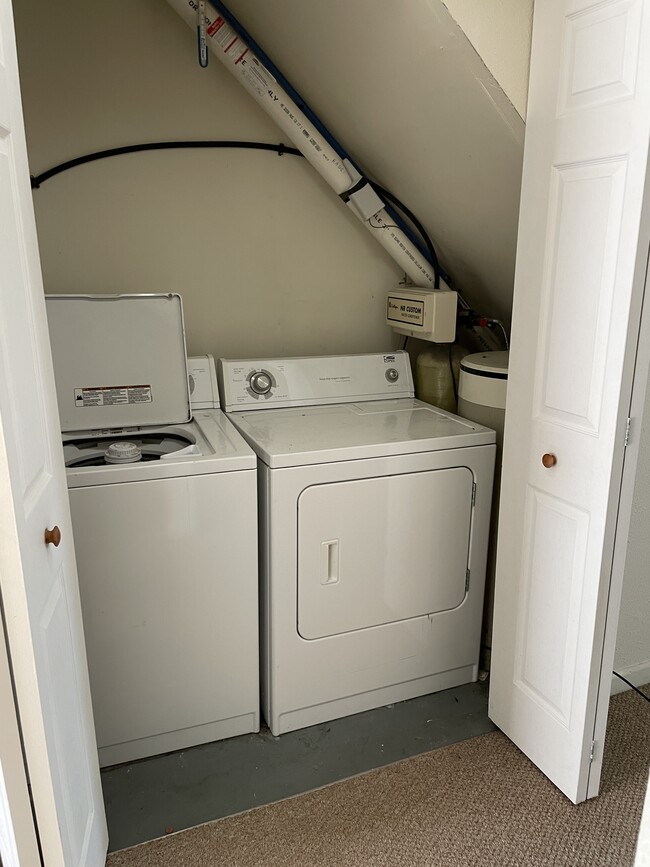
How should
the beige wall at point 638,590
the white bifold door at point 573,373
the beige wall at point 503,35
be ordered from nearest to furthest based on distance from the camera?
the white bifold door at point 573,373 < the beige wall at point 503,35 < the beige wall at point 638,590

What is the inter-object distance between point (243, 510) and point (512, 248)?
116cm

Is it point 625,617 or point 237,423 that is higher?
point 237,423

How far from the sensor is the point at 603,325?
4.87 feet

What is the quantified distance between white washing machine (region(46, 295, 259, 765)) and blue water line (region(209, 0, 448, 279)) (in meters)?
0.76

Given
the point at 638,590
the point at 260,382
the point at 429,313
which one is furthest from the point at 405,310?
the point at 638,590

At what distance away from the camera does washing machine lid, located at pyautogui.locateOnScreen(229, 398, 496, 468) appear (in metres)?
1.88

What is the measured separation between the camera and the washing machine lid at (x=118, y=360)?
81.3 inches

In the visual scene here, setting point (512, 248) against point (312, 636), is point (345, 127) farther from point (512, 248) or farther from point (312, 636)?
point (312, 636)

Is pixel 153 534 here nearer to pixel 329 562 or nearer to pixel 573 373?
pixel 329 562

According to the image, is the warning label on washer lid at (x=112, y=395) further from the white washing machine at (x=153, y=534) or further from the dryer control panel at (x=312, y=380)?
the dryer control panel at (x=312, y=380)

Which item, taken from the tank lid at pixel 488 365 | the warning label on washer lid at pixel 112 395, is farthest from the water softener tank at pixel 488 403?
the warning label on washer lid at pixel 112 395

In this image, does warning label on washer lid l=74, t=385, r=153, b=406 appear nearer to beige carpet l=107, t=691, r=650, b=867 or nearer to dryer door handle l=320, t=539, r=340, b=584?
dryer door handle l=320, t=539, r=340, b=584

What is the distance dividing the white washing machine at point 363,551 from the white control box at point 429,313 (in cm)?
29

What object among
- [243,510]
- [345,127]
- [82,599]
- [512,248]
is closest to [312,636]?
[243,510]
